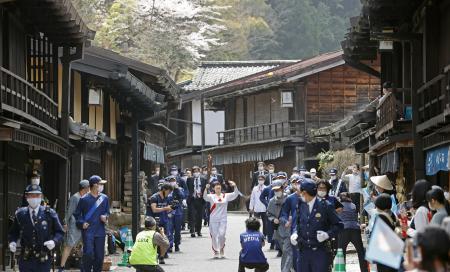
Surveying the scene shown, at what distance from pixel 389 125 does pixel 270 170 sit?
1344cm

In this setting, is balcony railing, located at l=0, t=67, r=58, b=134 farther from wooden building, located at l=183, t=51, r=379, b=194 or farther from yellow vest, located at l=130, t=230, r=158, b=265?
wooden building, located at l=183, t=51, r=379, b=194

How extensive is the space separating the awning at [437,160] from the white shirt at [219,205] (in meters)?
7.79

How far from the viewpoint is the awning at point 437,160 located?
62.6 feet

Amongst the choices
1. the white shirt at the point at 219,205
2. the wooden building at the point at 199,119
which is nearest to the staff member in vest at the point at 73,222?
the white shirt at the point at 219,205

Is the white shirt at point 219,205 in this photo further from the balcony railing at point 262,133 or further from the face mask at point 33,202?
the balcony railing at point 262,133

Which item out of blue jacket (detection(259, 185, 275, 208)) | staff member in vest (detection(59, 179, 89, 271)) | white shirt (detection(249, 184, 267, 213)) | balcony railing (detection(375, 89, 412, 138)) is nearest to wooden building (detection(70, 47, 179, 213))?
white shirt (detection(249, 184, 267, 213))

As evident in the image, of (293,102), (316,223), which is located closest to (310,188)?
(316,223)

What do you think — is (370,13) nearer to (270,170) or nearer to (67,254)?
(67,254)

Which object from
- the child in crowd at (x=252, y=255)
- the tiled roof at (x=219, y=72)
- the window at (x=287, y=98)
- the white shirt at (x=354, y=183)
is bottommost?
the child in crowd at (x=252, y=255)

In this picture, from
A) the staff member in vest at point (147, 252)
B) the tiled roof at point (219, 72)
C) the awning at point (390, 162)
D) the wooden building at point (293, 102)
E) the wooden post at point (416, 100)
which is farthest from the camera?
the tiled roof at point (219, 72)

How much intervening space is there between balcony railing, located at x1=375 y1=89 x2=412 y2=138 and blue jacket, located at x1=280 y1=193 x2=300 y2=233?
13.4 ft

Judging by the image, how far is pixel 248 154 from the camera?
2336 inches

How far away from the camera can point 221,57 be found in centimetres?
7581

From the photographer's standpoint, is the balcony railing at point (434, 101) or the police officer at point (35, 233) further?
the balcony railing at point (434, 101)
